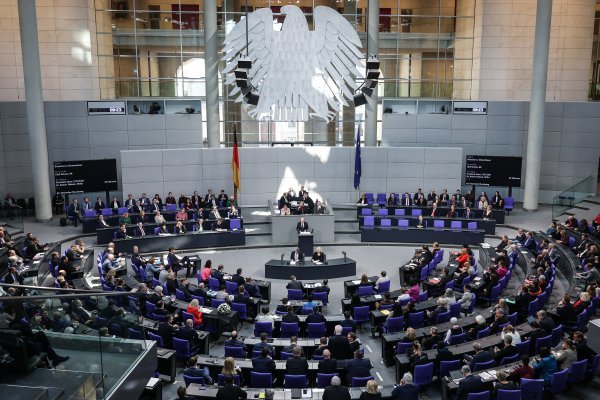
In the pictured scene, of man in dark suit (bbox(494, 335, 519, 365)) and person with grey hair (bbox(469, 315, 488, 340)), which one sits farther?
person with grey hair (bbox(469, 315, 488, 340))

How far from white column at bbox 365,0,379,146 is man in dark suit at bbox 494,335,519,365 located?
16621mm

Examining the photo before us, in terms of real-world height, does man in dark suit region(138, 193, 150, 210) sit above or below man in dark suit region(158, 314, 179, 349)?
above

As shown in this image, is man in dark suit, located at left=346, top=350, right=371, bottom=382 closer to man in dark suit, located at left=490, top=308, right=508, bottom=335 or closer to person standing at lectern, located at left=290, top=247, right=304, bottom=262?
man in dark suit, located at left=490, top=308, right=508, bottom=335

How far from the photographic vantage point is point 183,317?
13125 mm

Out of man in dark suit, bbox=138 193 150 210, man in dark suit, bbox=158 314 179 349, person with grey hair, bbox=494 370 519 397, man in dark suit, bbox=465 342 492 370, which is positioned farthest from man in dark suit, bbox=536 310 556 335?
man in dark suit, bbox=138 193 150 210

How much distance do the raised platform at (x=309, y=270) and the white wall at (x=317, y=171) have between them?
8172mm

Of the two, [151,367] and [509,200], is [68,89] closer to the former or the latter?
[509,200]

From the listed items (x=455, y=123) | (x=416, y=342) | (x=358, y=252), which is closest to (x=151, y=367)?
(x=416, y=342)

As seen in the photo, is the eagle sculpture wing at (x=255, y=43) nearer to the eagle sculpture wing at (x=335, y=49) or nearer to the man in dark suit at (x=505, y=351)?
the eagle sculpture wing at (x=335, y=49)

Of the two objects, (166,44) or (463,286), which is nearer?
(463,286)

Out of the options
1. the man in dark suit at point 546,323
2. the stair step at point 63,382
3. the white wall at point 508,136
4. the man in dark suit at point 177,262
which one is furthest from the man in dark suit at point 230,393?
the white wall at point 508,136

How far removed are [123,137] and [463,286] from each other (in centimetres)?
1654

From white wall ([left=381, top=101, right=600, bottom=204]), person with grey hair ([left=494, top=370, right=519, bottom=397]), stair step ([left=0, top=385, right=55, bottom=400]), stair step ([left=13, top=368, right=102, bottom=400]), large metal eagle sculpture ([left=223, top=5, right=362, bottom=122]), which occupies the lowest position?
person with grey hair ([left=494, top=370, right=519, bottom=397])

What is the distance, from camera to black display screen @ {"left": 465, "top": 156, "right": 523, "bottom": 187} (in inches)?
996
